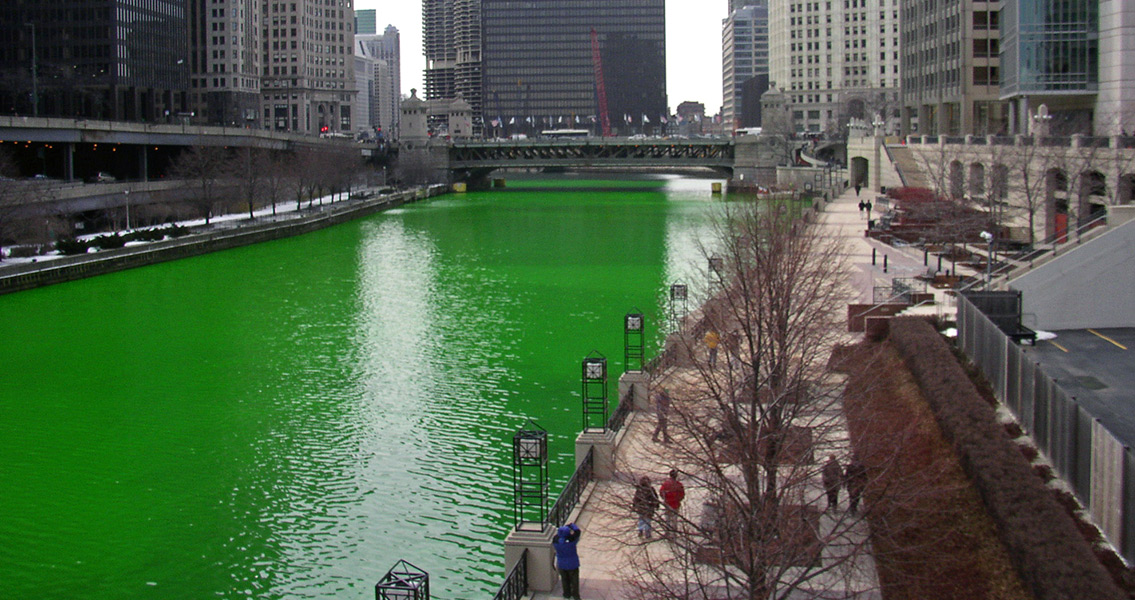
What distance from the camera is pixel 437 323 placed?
45875 mm

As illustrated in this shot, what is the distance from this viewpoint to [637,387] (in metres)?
27.4

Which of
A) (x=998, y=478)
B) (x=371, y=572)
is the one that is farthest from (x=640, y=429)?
(x=998, y=478)

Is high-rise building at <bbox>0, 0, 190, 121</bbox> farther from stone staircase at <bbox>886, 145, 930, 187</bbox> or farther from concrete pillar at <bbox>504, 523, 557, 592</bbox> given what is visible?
concrete pillar at <bbox>504, 523, 557, 592</bbox>

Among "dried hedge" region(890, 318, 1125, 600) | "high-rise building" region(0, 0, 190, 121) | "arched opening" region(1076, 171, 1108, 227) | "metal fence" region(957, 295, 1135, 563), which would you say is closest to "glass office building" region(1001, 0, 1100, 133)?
"arched opening" region(1076, 171, 1108, 227)

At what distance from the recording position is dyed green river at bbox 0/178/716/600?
21156 mm

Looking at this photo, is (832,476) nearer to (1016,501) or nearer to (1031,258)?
(1016,501)

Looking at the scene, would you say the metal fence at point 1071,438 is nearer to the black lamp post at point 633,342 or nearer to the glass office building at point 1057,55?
the black lamp post at point 633,342

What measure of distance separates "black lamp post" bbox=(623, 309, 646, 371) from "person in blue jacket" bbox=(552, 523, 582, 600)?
11.2 metres

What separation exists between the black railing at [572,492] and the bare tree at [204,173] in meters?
66.5

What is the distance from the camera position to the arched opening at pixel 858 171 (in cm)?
11144

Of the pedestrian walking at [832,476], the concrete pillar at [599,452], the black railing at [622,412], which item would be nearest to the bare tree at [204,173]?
the black railing at [622,412]

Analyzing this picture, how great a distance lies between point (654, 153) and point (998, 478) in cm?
13906

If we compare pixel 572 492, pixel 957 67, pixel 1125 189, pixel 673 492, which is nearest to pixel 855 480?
pixel 673 492

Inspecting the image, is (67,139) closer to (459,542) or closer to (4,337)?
(4,337)
